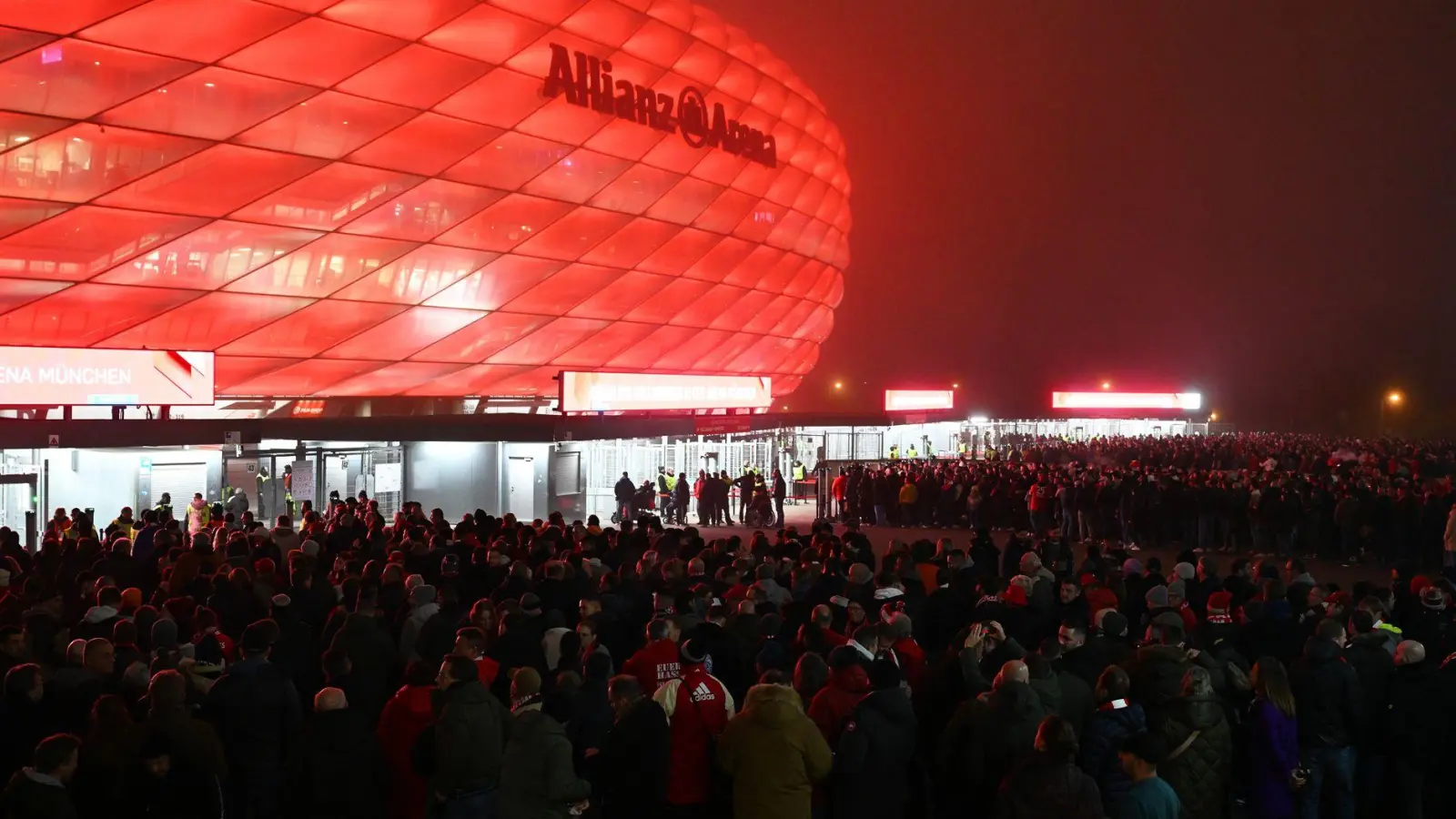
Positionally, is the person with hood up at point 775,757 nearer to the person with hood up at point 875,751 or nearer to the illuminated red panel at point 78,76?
the person with hood up at point 875,751

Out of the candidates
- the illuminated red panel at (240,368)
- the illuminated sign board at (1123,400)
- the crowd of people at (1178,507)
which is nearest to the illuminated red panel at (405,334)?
the illuminated red panel at (240,368)

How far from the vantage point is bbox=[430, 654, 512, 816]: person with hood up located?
Result: 238 inches

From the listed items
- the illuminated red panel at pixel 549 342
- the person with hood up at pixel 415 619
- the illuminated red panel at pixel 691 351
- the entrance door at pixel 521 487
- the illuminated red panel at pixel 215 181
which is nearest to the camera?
the person with hood up at pixel 415 619

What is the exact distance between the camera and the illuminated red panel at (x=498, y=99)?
2923 cm

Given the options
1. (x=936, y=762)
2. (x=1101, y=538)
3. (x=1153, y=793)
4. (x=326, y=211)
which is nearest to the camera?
(x=1153, y=793)

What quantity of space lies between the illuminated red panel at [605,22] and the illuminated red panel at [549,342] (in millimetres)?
7970

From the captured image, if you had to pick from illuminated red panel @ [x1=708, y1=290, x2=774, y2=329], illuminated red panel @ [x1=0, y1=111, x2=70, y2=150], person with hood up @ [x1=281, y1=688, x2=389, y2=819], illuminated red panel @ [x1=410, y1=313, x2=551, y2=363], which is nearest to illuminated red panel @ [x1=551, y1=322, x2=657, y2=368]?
illuminated red panel @ [x1=410, y1=313, x2=551, y2=363]

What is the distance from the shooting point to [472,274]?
3112 centimetres

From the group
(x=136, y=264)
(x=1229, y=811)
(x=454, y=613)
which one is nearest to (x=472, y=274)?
(x=136, y=264)

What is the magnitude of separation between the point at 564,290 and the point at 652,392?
4882 millimetres

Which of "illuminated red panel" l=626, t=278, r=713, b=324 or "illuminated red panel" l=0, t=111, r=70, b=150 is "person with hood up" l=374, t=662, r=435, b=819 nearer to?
"illuminated red panel" l=0, t=111, r=70, b=150

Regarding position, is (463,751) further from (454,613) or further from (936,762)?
(454,613)

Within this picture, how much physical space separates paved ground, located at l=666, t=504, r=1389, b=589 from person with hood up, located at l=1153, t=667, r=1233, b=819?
506 inches

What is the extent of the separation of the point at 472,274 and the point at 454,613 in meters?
23.1
